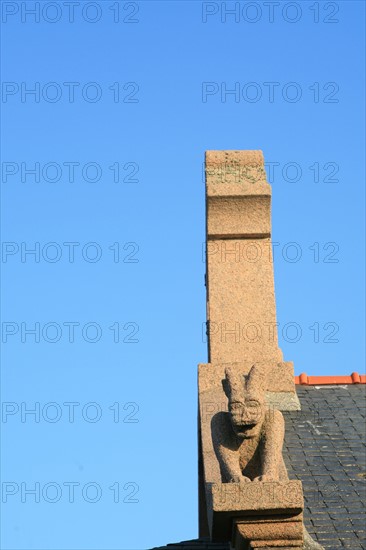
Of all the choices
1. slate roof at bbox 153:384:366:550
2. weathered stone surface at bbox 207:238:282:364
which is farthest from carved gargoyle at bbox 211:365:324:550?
weathered stone surface at bbox 207:238:282:364

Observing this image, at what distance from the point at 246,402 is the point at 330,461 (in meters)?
2.86

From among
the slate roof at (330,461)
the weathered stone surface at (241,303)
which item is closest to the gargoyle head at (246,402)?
the slate roof at (330,461)

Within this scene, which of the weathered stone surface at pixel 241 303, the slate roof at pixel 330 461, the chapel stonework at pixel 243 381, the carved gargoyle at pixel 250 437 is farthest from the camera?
the weathered stone surface at pixel 241 303

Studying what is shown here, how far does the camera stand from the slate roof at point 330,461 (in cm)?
1557

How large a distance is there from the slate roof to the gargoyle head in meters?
1.40

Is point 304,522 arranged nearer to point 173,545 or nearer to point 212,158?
point 173,545

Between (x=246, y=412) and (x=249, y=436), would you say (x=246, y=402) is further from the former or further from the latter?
(x=249, y=436)

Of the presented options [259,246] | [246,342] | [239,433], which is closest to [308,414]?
[246,342]

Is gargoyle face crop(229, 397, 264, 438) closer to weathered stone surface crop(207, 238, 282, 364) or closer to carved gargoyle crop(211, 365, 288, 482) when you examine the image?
carved gargoyle crop(211, 365, 288, 482)

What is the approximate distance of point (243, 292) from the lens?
19.7 m

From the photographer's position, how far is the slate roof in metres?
15.6

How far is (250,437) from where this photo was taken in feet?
48.8

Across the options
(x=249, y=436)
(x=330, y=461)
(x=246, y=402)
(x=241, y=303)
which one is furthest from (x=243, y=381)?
(x=241, y=303)

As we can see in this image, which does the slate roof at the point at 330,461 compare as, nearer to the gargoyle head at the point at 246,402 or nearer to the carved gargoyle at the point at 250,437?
the carved gargoyle at the point at 250,437
